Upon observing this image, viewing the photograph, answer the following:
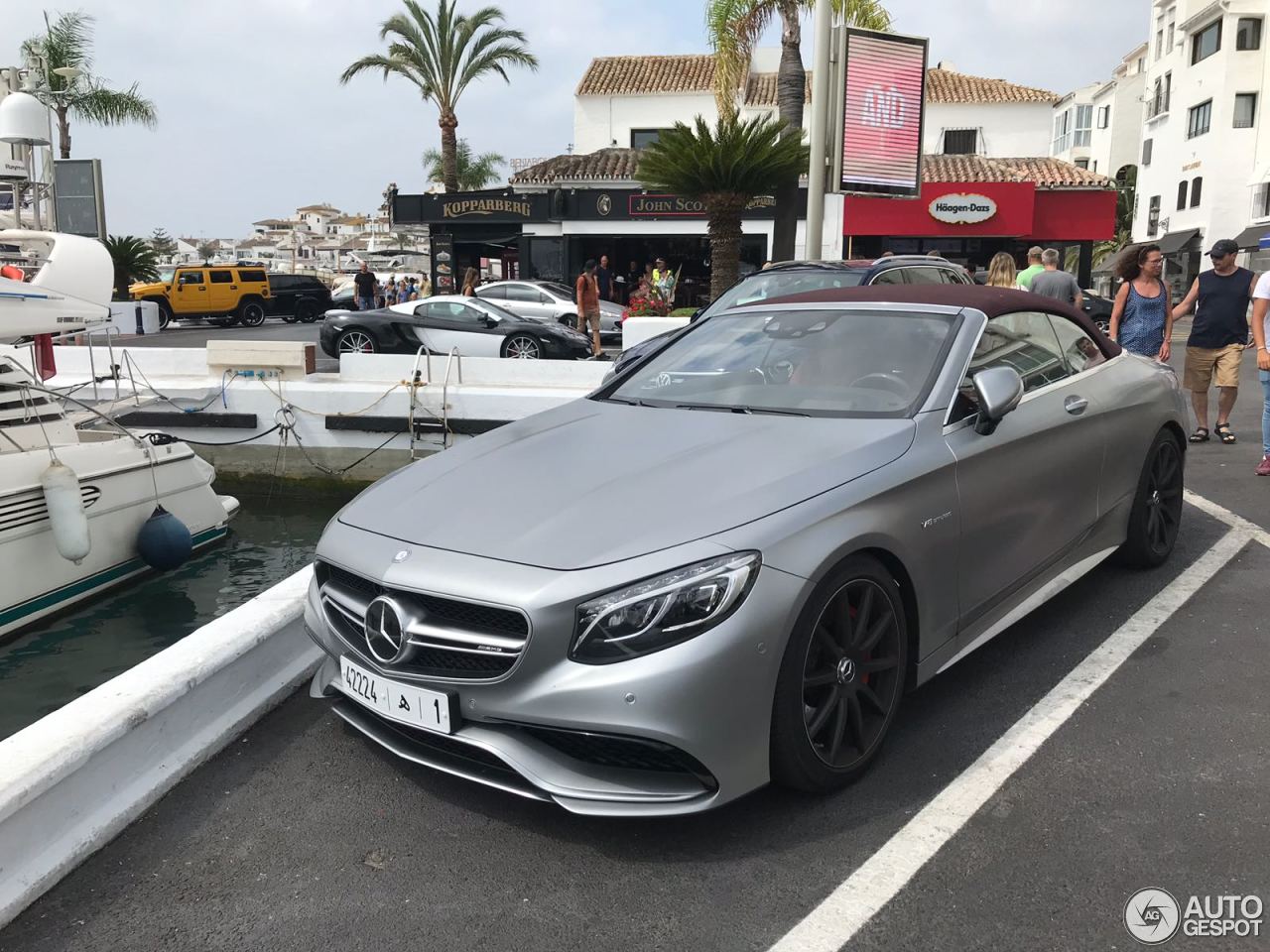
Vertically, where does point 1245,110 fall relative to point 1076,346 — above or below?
above

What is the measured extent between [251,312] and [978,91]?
2546 centimetres

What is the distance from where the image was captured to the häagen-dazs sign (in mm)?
27516

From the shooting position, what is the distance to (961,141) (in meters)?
35.4

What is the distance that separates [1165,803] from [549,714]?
1.85m

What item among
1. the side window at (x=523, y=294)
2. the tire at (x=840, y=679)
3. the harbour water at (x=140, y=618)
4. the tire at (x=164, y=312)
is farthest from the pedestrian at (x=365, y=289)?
the tire at (x=840, y=679)

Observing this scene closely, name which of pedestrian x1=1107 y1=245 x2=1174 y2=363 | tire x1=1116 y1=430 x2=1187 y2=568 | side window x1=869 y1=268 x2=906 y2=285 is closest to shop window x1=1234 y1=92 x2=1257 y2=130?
pedestrian x1=1107 y1=245 x2=1174 y2=363

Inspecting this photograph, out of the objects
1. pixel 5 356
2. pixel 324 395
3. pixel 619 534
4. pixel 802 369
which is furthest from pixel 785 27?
pixel 619 534

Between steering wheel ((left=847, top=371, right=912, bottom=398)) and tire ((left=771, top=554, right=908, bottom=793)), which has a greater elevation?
steering wheel ((left=847, top=371, right=912, bottom=398))

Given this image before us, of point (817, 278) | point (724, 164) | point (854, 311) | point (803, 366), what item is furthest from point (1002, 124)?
point (803, 366)

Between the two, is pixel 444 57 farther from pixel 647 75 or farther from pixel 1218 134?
pixel 1218 134

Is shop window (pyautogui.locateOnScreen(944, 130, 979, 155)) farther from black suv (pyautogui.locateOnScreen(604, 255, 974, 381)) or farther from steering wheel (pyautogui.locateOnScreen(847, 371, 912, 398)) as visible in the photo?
steering wheel (pyautogui.locateOnScreen(847, 371, 912, 398))

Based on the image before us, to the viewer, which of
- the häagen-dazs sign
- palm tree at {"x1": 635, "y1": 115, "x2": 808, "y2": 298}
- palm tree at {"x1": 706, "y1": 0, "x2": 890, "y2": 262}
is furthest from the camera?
the häagen-dazs sign

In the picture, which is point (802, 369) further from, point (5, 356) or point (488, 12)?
point (488, 12)

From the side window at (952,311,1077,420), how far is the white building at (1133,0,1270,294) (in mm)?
42840
